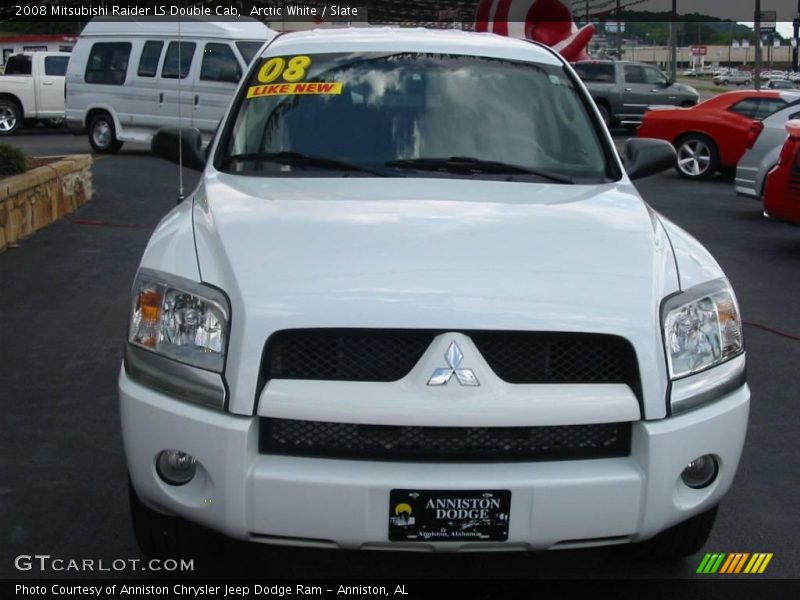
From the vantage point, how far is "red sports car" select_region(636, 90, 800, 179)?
1731 centimetres

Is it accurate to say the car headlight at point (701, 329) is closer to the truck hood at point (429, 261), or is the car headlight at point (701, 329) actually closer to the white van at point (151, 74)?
the truck hood at point (429, 261)

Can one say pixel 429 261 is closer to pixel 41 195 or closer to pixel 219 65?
pixel 41 195

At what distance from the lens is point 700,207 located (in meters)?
14.3

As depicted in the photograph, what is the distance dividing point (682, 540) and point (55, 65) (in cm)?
2458

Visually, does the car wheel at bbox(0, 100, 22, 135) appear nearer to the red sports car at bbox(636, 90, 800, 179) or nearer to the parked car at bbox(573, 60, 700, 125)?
the parked car at bbox(573, 60, 700, 125)

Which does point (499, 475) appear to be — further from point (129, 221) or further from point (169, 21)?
point (169, 21)

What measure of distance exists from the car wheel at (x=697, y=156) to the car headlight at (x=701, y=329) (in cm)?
1443

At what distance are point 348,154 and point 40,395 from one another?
2.17 m

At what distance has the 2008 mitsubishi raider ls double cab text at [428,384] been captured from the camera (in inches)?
123

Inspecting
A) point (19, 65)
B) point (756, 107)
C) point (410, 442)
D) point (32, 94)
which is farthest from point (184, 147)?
point (19, 65)

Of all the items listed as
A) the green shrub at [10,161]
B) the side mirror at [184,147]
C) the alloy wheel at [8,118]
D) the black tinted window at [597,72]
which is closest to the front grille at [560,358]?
the side mirror at [184,147]

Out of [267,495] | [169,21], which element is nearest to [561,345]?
[267,495]

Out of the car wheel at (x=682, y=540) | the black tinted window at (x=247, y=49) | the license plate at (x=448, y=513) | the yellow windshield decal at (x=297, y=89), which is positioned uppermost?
the black tinted window at (x=247, y=49)

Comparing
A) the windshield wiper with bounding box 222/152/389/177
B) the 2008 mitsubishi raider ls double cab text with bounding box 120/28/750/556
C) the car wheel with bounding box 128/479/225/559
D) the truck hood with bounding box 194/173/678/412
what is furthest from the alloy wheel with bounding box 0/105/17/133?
the car wheel with bounding box 128/479/225/559
